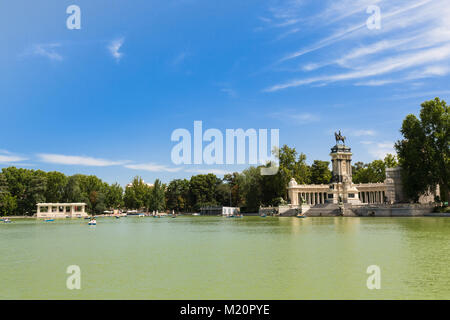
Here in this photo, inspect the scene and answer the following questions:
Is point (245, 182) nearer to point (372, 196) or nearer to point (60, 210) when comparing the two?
point (372, 196)

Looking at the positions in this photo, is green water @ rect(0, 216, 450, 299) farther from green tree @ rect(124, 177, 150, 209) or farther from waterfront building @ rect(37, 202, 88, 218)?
green tree @ rect(124, 177, 150, 209)

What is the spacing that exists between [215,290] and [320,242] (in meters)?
14.0

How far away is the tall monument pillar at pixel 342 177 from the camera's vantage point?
72.9m

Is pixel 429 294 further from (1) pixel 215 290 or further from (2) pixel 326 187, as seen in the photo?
(2) pixel 326 187

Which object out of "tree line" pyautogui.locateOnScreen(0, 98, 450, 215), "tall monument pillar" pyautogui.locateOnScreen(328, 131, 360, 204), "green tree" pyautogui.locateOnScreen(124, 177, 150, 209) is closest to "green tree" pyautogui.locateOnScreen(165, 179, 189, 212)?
"tree line" pyautogui.locateOnScreen(0, 98, 450, 215)

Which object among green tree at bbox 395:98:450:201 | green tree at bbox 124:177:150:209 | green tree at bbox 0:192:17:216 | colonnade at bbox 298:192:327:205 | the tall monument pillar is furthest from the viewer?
green tree at bbox 124:177:150:209

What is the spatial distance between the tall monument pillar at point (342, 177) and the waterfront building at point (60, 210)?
6089cm

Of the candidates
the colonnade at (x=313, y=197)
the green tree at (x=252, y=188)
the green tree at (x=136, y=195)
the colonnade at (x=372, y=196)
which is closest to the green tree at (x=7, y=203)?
the green tree at (x=136, y=195)

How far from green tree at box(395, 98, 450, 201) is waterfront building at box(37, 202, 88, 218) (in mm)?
74691

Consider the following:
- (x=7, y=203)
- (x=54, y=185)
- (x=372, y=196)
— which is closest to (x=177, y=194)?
(x=54, y=185)

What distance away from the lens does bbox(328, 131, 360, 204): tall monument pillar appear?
72875mm

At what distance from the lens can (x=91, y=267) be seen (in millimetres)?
17484

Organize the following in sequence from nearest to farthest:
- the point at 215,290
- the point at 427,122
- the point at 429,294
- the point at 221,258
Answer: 1. the point at 429,294
2. the point at 215,290
3. the point at 221,258
4. the point at 427,122

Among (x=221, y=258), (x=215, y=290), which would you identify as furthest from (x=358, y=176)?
(x=215, y=290)
